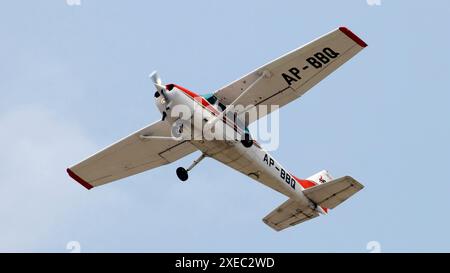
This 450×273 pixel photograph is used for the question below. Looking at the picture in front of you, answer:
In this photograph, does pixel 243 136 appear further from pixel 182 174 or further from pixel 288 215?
pixel 288 215

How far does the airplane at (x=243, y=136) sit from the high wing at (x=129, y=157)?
29mm

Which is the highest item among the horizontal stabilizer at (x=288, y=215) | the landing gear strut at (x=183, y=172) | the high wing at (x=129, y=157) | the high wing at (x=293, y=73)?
the high wing at (x=293, y=73)

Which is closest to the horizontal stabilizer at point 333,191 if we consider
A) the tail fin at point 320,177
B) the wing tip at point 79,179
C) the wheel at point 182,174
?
the tail fin at point 320,177

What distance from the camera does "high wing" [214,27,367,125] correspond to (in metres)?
25.5

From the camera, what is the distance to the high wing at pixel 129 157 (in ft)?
92.7

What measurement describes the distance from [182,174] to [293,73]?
3974 mm

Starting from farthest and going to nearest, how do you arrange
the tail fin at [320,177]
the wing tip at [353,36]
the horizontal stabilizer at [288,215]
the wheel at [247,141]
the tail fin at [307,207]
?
1. the tail fin at [320,177]
2. the horizontal stabilizer at [288,215]
3. the tail fin at [307,207]
4. the wheel at [247,141]
5. the wing tip at [353,36]

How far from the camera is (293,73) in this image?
26.2 metres

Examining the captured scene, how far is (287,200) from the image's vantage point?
28.9 meters

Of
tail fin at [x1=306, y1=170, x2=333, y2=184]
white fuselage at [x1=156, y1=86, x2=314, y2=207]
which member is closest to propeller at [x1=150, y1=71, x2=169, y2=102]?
white fuselage at [x1=156, y1=86, x2=314, y2=207]

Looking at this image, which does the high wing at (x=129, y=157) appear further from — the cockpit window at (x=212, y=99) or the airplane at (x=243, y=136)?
the cockpit window at (x=212, y=99)

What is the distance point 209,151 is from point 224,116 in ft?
3.37

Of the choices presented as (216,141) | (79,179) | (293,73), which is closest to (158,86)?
(216,141)
